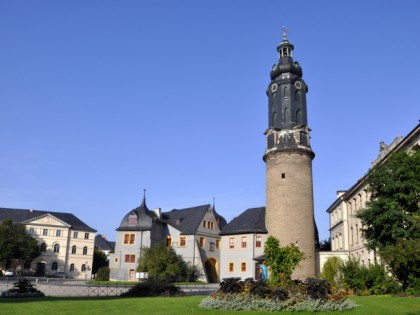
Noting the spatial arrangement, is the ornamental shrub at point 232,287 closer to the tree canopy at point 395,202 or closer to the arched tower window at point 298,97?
the tree canopy at point 395,202

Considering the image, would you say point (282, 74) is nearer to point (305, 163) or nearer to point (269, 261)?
point (305, 163)

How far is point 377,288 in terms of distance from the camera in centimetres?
2505

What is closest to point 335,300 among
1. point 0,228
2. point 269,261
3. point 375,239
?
point 269,261

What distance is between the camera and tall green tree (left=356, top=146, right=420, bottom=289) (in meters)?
25.2

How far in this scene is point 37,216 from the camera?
77750 mm

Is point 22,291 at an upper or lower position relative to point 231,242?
lower

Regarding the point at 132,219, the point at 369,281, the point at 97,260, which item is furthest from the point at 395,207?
the point at 97,260

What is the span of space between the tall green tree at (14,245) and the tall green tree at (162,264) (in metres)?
23.0

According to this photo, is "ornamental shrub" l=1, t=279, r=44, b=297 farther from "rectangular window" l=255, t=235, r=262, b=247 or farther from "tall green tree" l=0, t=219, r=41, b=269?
"tall green tree" l=0, t=219, r=41, b=269

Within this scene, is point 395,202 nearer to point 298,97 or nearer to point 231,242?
point 298,97

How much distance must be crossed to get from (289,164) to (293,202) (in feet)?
13.1

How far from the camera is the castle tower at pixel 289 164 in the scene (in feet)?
140

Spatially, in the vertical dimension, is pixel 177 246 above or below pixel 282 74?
below

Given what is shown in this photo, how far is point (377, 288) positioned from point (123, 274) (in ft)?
125
